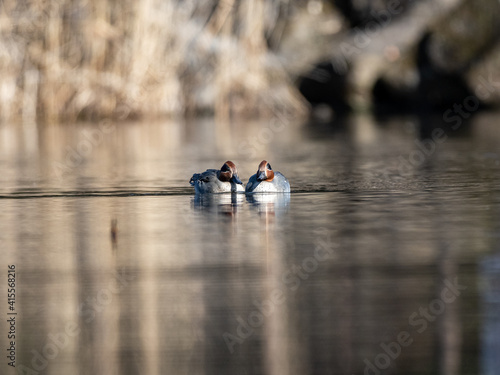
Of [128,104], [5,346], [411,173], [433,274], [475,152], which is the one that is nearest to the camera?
[5,346]

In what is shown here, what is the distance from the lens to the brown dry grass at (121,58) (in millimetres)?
20219

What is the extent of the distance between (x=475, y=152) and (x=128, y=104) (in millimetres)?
8894

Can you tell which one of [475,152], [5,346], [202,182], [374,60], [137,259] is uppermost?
[374,60]

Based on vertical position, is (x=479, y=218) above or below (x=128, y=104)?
below

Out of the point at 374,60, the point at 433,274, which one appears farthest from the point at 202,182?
the point at 374,60

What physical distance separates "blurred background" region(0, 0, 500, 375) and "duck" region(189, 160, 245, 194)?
98 millimetres

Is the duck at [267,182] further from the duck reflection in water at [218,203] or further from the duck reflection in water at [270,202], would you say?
the duck reflection in water at [218,203]

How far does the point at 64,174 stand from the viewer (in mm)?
11695

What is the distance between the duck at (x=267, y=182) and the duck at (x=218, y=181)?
18 cm

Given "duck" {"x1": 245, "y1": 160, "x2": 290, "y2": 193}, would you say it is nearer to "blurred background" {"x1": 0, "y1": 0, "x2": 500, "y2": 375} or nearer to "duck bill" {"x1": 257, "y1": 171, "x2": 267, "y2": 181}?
"duck bill" {"x1": 257, "y1": 171, "x2": 267, "y2": 181}

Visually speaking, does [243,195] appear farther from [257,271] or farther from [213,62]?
[213,62]

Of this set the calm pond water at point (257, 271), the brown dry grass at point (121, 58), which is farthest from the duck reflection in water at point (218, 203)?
the brown dry grass at point (121, 58)

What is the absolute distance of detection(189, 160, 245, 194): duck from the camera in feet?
30.9

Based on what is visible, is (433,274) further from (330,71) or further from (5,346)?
(330,71)
